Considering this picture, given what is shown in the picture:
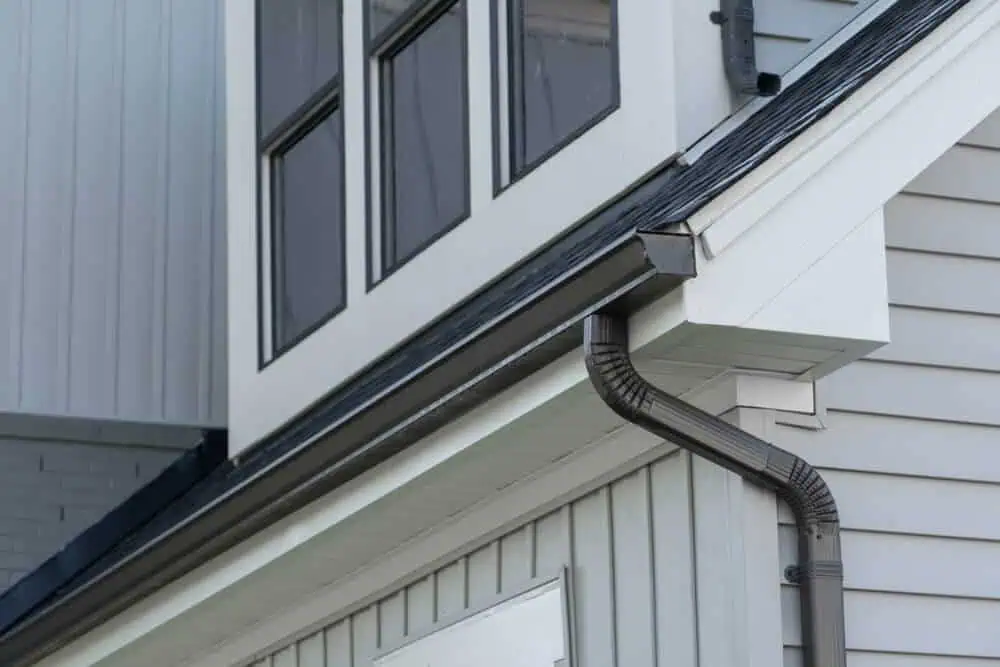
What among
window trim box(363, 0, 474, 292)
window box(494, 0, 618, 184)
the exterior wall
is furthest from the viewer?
the exterior wall

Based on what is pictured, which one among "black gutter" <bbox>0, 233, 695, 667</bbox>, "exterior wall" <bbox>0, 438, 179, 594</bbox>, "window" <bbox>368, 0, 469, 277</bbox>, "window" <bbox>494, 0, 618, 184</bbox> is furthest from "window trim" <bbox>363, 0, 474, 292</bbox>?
"exterior wall" <bbox>0, 438, 179, 594</bbox>

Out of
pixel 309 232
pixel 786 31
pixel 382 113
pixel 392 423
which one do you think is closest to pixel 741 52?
pixel 786 31

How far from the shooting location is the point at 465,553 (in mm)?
6340

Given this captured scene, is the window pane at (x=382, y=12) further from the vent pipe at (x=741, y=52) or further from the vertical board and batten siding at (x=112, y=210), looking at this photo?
the vertical board and batten siding at (x=112, y=210)

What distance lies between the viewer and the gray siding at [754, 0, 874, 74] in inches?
235

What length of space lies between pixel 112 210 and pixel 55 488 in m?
1.24

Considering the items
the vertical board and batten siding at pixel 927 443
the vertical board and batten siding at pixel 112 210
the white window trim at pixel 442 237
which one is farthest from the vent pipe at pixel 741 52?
the vertical board and batten siding at pixel 112 210

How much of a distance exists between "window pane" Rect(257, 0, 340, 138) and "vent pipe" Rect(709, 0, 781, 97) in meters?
2.26

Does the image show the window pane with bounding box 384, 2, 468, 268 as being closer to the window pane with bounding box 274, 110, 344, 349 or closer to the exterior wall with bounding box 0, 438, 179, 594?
the window pane with bounding box 274, 110, 344, 349

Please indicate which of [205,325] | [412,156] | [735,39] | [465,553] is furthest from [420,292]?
[205,325]

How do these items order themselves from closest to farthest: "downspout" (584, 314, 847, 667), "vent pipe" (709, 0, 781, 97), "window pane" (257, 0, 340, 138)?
"downspout" (584, 314, 847, 667), "vent pipe" (709, 0, 781, 97), "window pane" (257, 0, 340, 138)

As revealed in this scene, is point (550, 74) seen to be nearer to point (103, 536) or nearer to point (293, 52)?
point (293, 52)

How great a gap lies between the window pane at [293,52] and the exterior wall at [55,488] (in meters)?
2.04

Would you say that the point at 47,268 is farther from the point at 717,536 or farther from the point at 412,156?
the point at 717,536
